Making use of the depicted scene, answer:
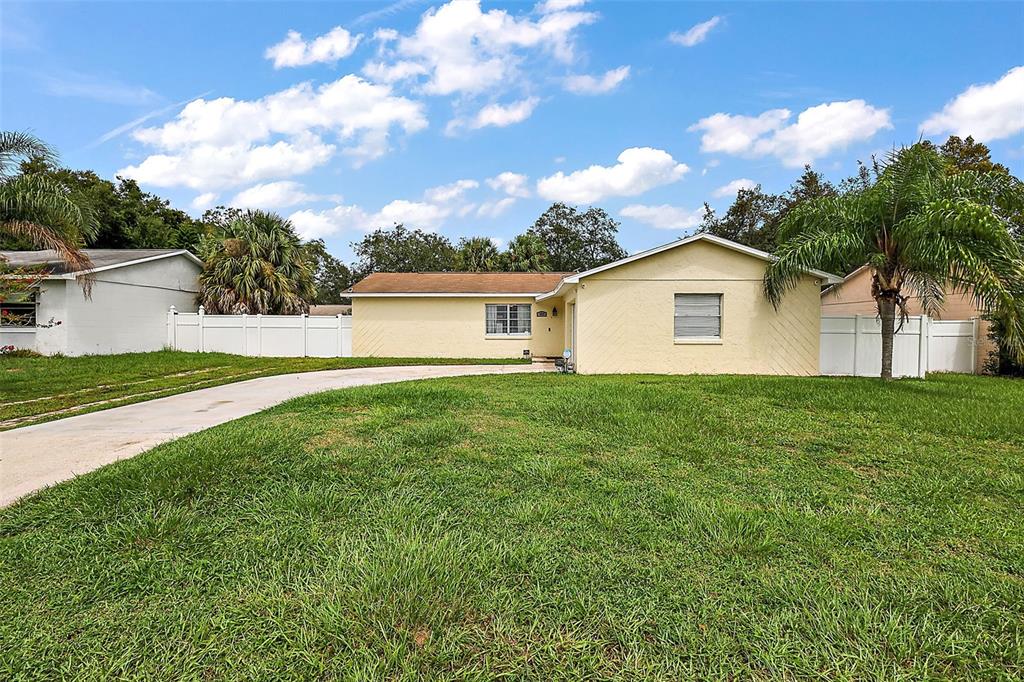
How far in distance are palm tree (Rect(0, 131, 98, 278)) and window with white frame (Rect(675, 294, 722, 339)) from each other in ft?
46.7

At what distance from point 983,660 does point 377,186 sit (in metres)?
20.9

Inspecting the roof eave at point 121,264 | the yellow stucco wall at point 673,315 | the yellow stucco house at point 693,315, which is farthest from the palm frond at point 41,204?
the yellow stucco wall at point 673,315

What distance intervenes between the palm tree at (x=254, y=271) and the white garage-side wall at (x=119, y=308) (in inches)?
51.9

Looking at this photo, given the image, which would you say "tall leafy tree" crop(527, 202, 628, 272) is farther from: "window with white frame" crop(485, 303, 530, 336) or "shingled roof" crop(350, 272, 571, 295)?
"window with white frame" crop(485, 303, 530, 336)

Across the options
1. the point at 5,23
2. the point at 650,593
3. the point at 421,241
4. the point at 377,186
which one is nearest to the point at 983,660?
the point at 650,593

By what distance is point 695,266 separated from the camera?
1270 centimetres

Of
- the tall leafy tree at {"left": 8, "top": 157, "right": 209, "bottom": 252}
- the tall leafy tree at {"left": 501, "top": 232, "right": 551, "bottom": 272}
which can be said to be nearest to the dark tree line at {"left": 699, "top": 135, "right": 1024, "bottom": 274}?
the tall leafy tree at {"left": 501, "top": 232, "right": 551, "bottom": 272}

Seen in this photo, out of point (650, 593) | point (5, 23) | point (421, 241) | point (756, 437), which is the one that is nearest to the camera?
point (650, 593)

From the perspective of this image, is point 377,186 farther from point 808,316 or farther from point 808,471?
point 808,471

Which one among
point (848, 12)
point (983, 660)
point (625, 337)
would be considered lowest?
point (983, 660)

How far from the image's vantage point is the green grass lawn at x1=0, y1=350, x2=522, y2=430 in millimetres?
7844

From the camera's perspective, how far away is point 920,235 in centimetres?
919

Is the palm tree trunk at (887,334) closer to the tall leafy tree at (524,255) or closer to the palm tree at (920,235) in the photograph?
the palm tree at (920,235)

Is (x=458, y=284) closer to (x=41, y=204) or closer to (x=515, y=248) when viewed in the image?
(x=41, y=204)
